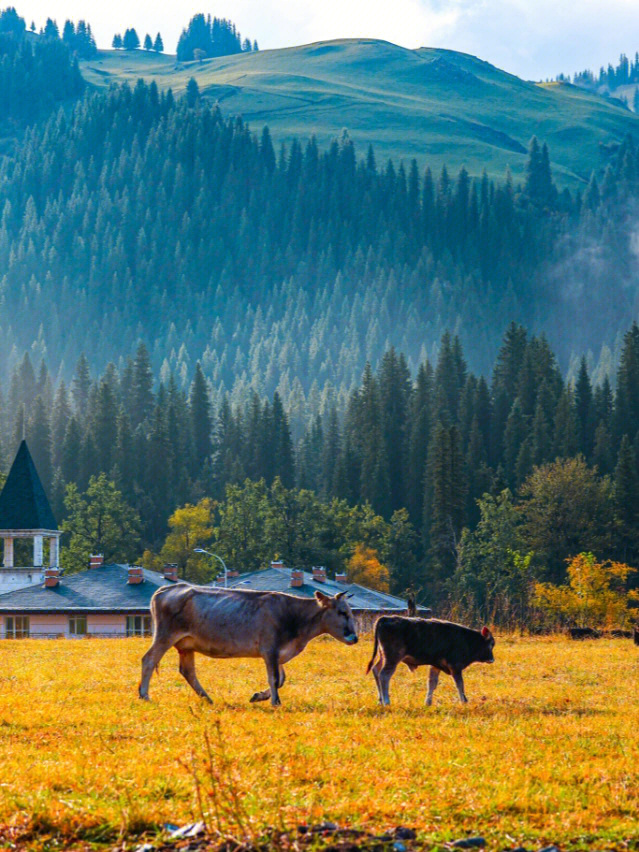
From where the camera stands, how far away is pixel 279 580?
341 ft

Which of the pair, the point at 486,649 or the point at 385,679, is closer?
the point at 385,679

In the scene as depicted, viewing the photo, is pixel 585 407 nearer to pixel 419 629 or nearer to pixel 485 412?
pixel 485 412

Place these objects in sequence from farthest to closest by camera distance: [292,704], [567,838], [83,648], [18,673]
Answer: [83,648] < [18,673] < [292,704] < [567,838]

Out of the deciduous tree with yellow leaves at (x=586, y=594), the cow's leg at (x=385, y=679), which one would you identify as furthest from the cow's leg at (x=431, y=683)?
the deciduous tree with yellow leaves at (x=586, y=594)

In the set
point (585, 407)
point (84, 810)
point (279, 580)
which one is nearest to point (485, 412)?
point (585, 407)

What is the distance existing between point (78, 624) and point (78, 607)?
7.85 ft

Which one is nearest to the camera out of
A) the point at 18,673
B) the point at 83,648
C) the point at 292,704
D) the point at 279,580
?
the point at 292,704

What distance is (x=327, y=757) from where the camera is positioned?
1644 centimetres

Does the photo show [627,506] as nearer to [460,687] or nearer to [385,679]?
[460,687]

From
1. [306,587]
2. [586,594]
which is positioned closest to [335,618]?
[306,587]

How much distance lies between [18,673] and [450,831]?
56.5ft

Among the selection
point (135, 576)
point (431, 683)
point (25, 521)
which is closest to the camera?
point (431, 683)

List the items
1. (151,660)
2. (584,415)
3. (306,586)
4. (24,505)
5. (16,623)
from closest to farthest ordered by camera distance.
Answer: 1. (151,660)
2. (16,623)
3. (306,586)
4. (24,505)
5. (584,415)

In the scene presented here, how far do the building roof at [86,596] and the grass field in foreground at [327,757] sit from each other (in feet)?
225
